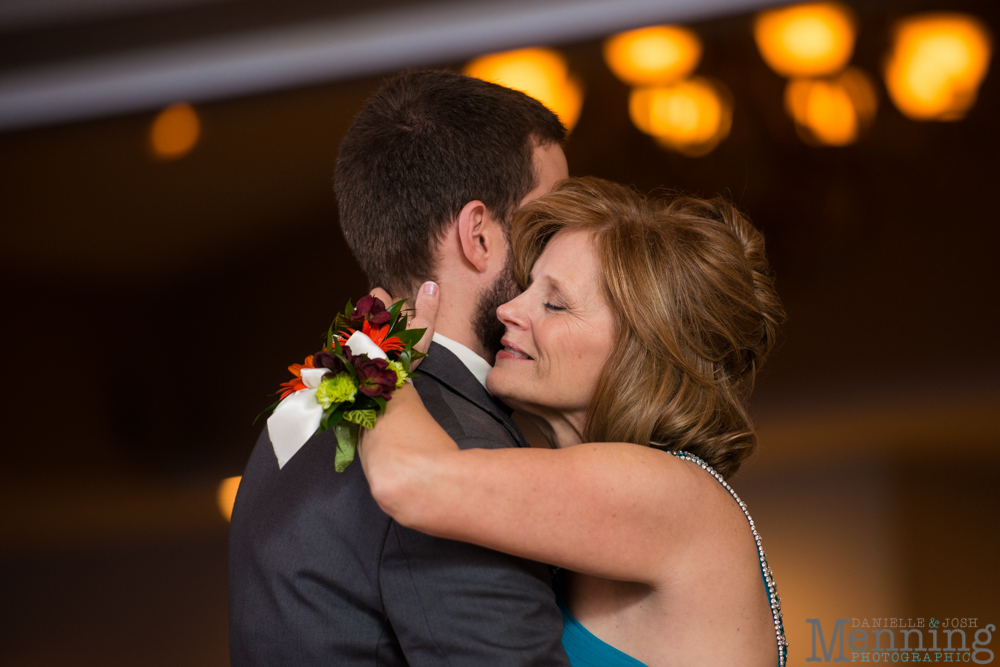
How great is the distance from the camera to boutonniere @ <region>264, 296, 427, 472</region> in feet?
3.96

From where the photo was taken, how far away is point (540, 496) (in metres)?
1.17

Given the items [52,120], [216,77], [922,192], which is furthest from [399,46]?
[922,192]

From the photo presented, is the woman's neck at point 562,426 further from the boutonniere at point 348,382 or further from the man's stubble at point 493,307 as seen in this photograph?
the boutonniere at point 348,382

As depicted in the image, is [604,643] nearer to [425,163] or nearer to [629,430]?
[629,430]

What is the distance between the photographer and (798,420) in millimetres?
4574

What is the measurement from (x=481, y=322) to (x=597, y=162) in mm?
3273

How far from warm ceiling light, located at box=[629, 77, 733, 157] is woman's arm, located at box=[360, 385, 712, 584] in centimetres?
362

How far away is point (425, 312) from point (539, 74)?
341 cm

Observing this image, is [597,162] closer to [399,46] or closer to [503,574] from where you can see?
[399,46]

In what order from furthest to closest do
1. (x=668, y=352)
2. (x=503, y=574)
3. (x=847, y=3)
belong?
1. (x=847, y=3)
2. (x=668, y=352)
3. (x=503, y=574)

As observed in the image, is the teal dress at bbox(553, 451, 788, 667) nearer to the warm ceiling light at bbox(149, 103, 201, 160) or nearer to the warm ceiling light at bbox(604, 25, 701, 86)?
the warm ceiling light at bbox(604, 25, 701, 86)

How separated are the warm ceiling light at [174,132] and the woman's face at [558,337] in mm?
3796

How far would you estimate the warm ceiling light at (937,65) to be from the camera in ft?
14.4

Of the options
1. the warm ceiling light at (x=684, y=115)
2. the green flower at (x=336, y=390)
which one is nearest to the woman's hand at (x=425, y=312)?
the green flower at (x=336, y=390)
